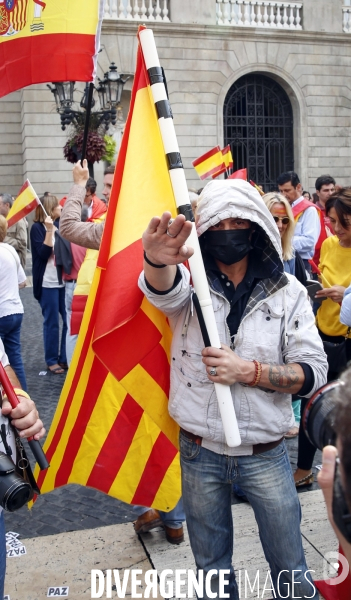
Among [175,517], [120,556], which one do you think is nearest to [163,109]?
[175,517]

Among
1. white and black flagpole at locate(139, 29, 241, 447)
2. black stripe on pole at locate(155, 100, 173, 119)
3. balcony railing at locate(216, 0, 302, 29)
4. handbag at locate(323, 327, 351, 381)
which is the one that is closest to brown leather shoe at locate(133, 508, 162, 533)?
handbag at locate(323, 327, 351, 381)

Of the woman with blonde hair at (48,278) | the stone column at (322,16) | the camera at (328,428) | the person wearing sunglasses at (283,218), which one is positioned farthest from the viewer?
the stone column at (322,16)

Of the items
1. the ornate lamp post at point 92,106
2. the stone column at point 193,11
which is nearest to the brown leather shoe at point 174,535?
the ornate lamp post at point 92,106

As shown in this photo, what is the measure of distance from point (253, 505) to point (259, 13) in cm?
1931

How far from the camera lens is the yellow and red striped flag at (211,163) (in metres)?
7.62

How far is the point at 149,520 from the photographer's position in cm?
332

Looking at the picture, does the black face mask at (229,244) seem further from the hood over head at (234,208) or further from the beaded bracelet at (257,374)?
the beaded bracelet at (257,374)

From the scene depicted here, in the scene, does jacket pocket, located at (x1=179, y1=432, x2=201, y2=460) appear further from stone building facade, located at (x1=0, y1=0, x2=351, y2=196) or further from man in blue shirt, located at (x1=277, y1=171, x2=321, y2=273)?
stone building facade, located at (x1=0, y1=0, x2=351, y2=196)

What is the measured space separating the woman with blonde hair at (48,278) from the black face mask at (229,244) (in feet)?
15.8

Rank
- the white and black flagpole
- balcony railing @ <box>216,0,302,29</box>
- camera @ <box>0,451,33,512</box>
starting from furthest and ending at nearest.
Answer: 1. balcony railing @ <box>216,0,302,29</box>
2. the white and black flagpole
3. camera @ <box>0,451,33,512</box>

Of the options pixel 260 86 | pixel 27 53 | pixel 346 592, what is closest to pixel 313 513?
pixel 346 592

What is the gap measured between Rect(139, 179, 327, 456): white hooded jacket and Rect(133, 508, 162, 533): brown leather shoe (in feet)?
4.20

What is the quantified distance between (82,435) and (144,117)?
1.50 metres

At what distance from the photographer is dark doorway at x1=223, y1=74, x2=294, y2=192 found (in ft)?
61.3
